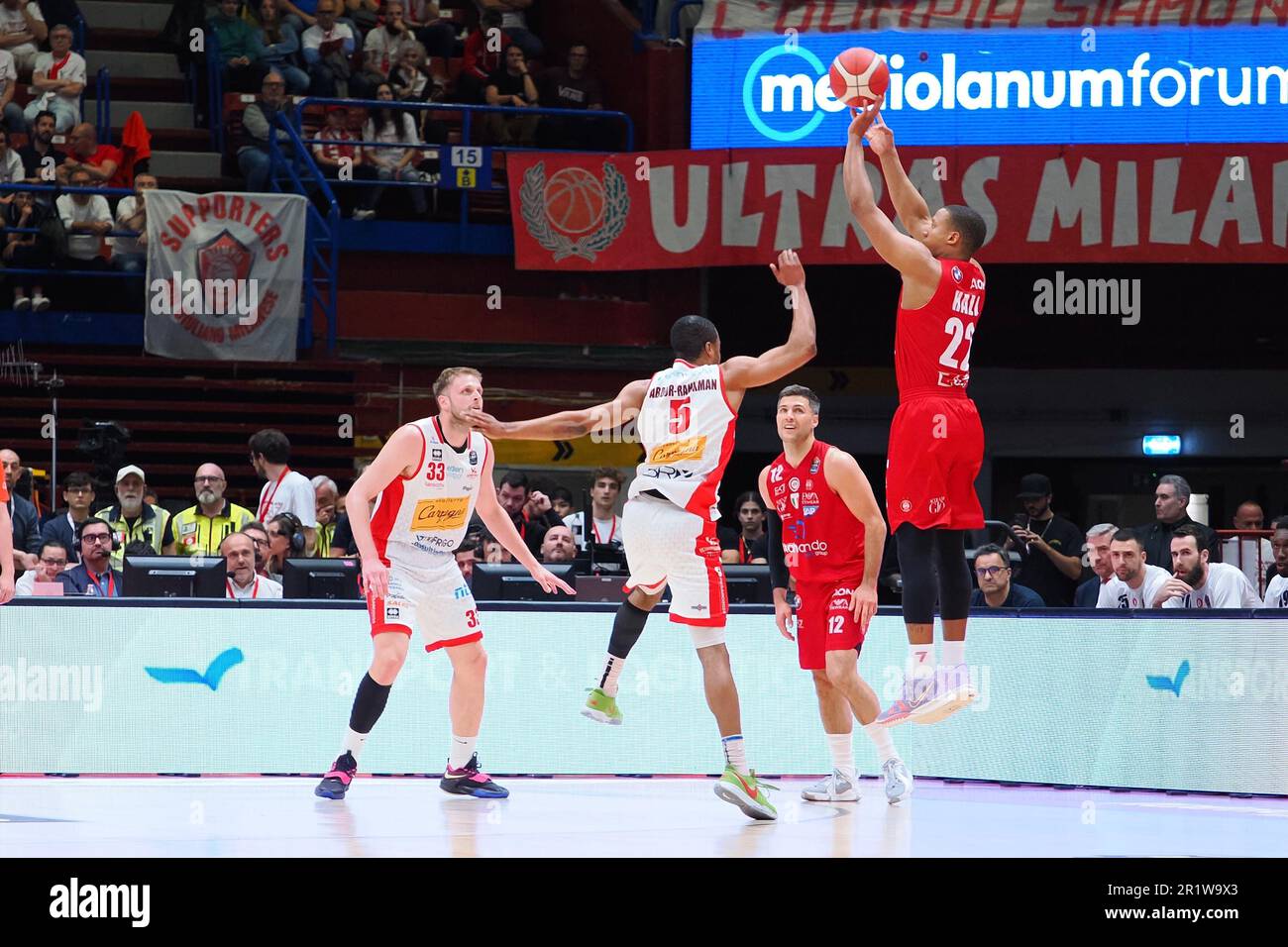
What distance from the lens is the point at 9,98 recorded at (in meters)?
18.6

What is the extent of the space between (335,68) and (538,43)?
7.92 feet

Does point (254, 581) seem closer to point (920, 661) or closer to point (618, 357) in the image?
point (920, 661)

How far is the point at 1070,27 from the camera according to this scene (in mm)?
17453

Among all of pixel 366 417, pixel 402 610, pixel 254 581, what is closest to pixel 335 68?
pixel 366 417

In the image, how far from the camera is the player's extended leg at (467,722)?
9367 mm

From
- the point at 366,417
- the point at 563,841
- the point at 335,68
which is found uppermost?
the point at 335,68

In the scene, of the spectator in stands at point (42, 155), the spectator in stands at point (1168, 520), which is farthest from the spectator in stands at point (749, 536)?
the spectator in stands at point (42, 155)

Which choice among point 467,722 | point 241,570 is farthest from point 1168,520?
point 241,570

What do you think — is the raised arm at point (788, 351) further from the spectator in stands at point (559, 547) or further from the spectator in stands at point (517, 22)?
the spectator in stands at point (517, 22)

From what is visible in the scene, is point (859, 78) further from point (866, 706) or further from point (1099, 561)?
point (1099, 561)

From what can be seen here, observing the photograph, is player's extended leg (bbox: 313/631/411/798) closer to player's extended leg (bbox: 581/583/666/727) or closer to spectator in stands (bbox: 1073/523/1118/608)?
player's extended leg (bbox: 581/583/666/727)

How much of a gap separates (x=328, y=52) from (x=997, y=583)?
441 inches

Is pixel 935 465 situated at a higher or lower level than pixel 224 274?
lower

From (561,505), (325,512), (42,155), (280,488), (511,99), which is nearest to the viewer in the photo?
(280,488)
